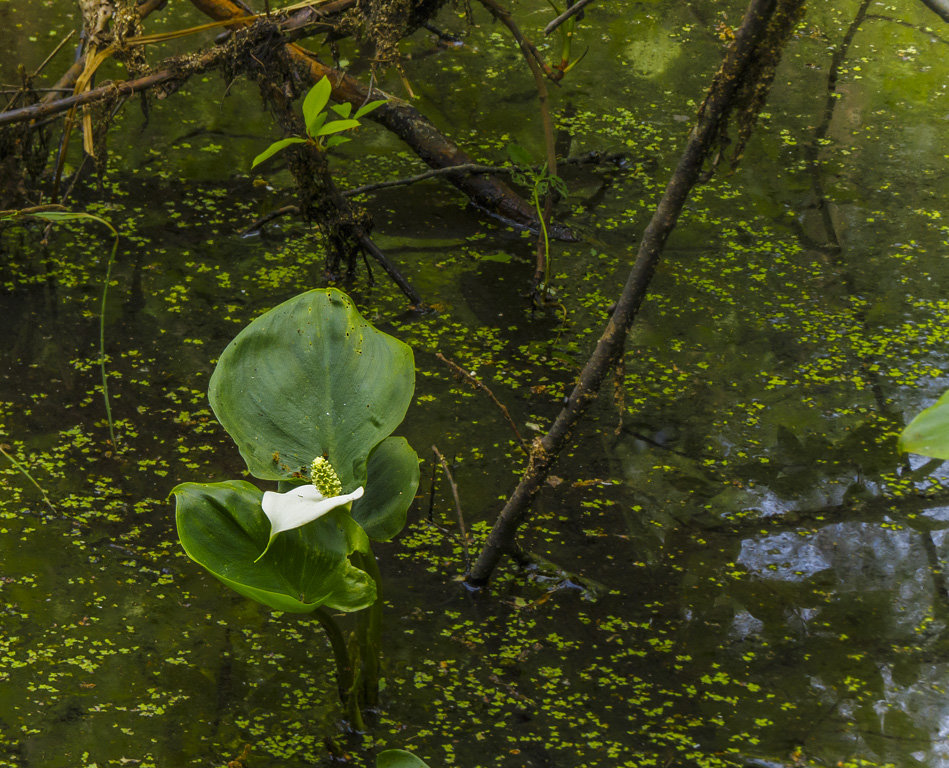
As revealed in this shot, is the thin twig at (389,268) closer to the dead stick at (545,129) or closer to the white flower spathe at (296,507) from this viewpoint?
the dead stick at (545,129)

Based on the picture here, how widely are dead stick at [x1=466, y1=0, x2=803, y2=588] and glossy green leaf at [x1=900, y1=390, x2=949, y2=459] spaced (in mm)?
880

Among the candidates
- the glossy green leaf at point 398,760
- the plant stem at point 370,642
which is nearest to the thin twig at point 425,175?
the plant stem at point 370,642

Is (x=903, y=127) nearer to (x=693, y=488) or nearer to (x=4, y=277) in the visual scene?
(x=693, y=488)

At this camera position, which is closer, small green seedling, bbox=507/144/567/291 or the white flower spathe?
the white flower spathe

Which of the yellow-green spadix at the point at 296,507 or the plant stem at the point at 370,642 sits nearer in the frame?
the yellow-green spadix at the point at 296,507

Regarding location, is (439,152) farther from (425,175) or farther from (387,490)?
(387,490)

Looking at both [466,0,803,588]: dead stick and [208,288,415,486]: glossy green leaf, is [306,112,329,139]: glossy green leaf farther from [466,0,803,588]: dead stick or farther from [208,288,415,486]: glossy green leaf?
[466,0,803,588]: dead stick

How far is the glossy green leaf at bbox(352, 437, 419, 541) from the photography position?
1493 millimetres

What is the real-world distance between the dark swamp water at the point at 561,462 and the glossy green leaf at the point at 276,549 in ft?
1.04

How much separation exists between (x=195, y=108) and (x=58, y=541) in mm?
1861

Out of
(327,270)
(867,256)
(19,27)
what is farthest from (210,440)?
(19,27)

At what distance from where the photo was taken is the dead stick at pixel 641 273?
1.37 metres

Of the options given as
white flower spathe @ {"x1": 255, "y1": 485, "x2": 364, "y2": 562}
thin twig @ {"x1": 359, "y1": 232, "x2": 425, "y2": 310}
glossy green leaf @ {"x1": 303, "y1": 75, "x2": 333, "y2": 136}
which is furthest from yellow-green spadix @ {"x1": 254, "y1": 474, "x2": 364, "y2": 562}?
thin twig @ {"x1": 359, "y1": 232, "x2": 425, "y2": 310}

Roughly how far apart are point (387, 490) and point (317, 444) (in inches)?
5.0
